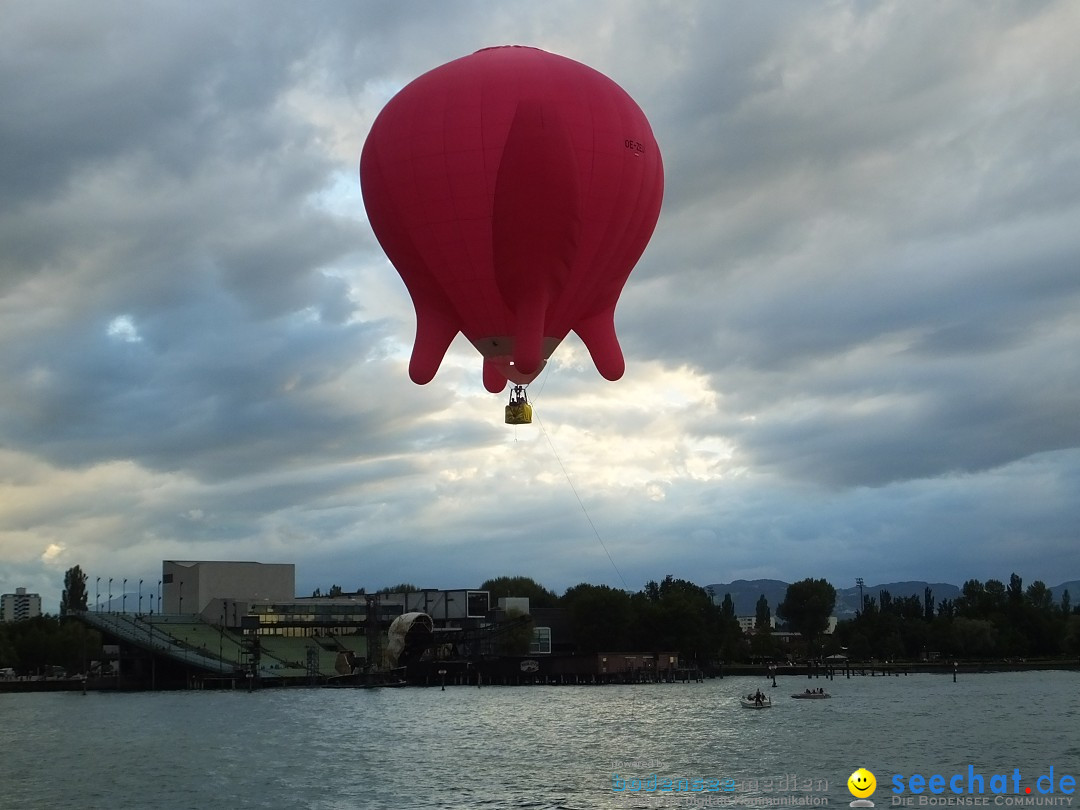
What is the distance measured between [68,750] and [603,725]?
32.2 metres

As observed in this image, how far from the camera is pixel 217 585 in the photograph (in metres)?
176

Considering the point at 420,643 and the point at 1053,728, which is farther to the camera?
the point at 420,643

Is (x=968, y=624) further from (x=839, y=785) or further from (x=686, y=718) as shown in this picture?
(x=839, y=785)

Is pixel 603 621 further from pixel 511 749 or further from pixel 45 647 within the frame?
pixel 511 749

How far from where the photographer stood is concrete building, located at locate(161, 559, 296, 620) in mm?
174375

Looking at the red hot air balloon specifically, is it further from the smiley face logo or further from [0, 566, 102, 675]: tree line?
[0, 566, 102, 675]: tree line

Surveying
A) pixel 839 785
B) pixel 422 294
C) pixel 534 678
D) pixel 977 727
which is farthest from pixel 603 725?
pixel 534 678

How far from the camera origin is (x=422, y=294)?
39469mm

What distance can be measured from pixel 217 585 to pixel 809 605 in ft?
296

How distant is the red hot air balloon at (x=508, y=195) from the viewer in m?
36.1

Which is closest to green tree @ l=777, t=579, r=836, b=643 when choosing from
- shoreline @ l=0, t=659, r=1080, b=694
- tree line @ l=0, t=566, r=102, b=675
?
shoreline @ l=0, t=659, r=1080, b=694

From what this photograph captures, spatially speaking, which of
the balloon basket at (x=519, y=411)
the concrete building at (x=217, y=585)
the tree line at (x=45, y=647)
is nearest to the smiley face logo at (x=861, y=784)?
the balloon basket at (x=519, y=411)

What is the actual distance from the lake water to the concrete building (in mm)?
61731

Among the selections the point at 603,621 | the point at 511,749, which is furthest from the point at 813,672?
the point at 511,749
